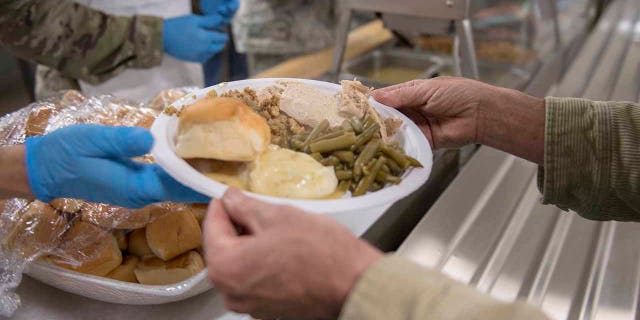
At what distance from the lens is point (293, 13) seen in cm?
271

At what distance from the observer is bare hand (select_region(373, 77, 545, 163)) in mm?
1040

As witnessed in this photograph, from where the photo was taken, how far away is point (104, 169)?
2.59 feet

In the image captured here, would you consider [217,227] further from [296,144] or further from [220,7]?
[220,7]

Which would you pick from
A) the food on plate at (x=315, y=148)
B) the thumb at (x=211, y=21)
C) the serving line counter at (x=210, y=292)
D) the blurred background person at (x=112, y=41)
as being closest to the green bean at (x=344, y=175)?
the food on plate at (x=315, y=148)

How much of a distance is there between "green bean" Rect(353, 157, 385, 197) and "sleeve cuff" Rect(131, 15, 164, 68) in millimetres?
1273

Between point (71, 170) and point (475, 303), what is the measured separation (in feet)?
2.09

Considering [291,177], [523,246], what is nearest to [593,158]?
[523,246]

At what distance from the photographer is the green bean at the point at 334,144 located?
81cm

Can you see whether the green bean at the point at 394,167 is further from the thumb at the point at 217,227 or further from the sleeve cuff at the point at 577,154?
the sleeve cuff at the point at 577,154

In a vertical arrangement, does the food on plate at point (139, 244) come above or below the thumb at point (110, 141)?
below

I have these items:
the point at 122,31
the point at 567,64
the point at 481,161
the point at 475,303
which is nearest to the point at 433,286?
the point at 475,303

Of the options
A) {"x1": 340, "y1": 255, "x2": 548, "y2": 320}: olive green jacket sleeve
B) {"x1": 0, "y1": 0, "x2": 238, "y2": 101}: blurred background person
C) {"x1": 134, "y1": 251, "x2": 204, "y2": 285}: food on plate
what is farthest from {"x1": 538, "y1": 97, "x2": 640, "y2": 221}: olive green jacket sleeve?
{"x1": 0, "y1": 0, "x2": 238, "y2": 101}: blurred background person

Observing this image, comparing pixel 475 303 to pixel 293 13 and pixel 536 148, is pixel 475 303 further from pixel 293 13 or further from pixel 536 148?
pixel 293 13

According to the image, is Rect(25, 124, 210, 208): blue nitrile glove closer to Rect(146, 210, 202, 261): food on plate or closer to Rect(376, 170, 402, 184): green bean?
Rect(146, 210, 202, 261): food on plate
